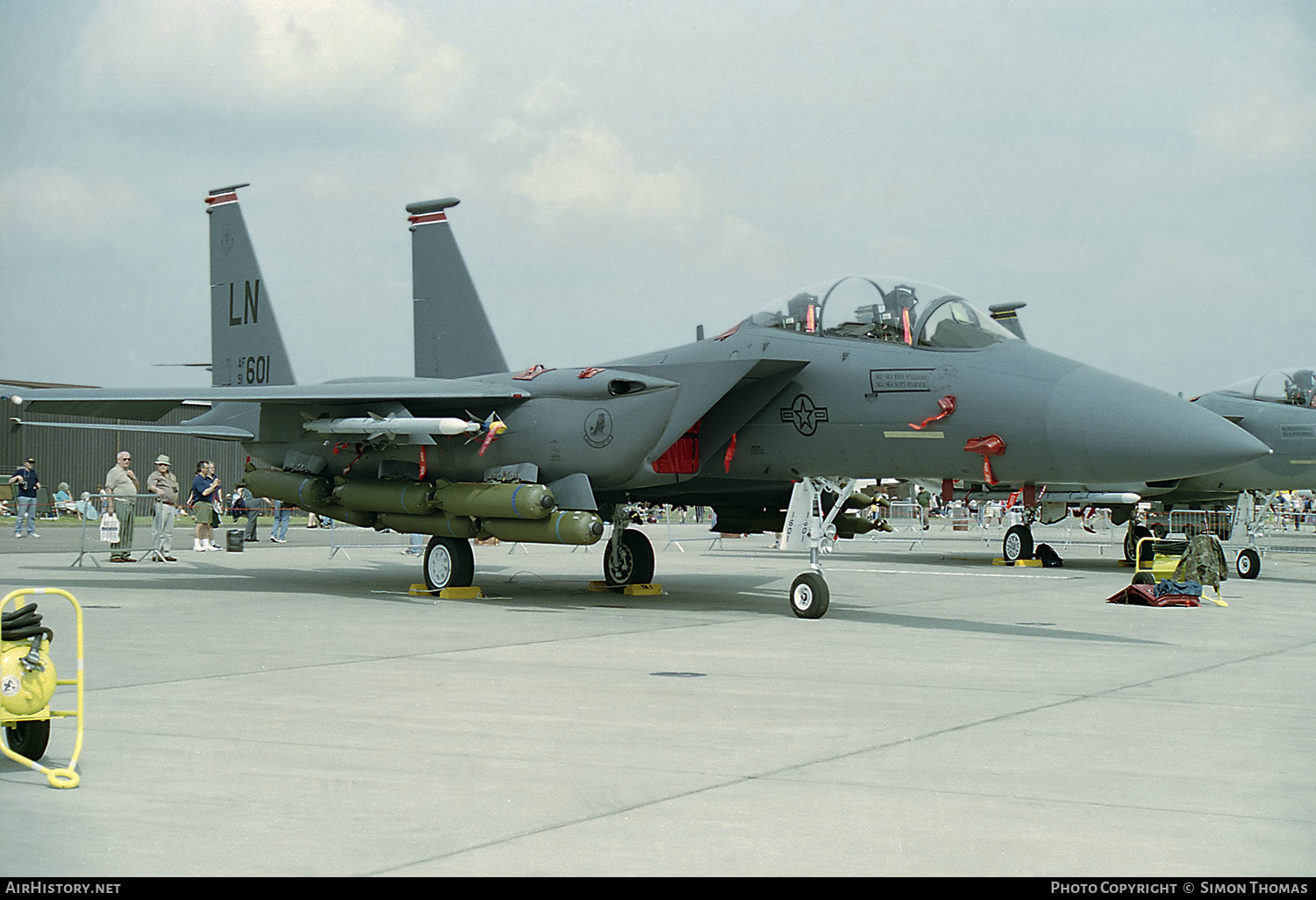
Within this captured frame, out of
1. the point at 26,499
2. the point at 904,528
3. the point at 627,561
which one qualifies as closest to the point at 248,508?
the point at 26,499

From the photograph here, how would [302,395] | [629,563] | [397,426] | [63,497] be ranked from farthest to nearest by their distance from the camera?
1. [63,497]
2. [629,563]
3. [302,395]
4. [397,426]

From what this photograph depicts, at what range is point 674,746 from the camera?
5.47m

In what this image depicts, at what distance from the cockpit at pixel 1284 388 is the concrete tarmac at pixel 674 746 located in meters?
8.16

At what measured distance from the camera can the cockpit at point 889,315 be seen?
10914 millimetres

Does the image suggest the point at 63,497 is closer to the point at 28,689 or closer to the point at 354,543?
the point at 354,543

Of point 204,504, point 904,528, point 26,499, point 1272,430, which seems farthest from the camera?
point 904,528

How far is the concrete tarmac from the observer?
3807mm

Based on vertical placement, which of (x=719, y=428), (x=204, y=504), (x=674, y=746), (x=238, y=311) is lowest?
(x=674, y=746)

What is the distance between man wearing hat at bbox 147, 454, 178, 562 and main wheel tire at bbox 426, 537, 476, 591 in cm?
776

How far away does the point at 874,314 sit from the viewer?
11.3 m

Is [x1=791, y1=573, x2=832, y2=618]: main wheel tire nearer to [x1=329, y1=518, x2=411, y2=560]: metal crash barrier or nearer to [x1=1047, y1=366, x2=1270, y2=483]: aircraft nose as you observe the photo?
[x1=1047, y1=366, x2=1270, y2=483]: aircraft nose

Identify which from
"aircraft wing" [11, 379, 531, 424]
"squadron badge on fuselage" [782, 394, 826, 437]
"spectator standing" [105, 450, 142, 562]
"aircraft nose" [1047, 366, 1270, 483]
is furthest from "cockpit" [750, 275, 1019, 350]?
"spectator standing" [105, 450, 142, 562]

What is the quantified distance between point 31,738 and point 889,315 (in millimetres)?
8044
